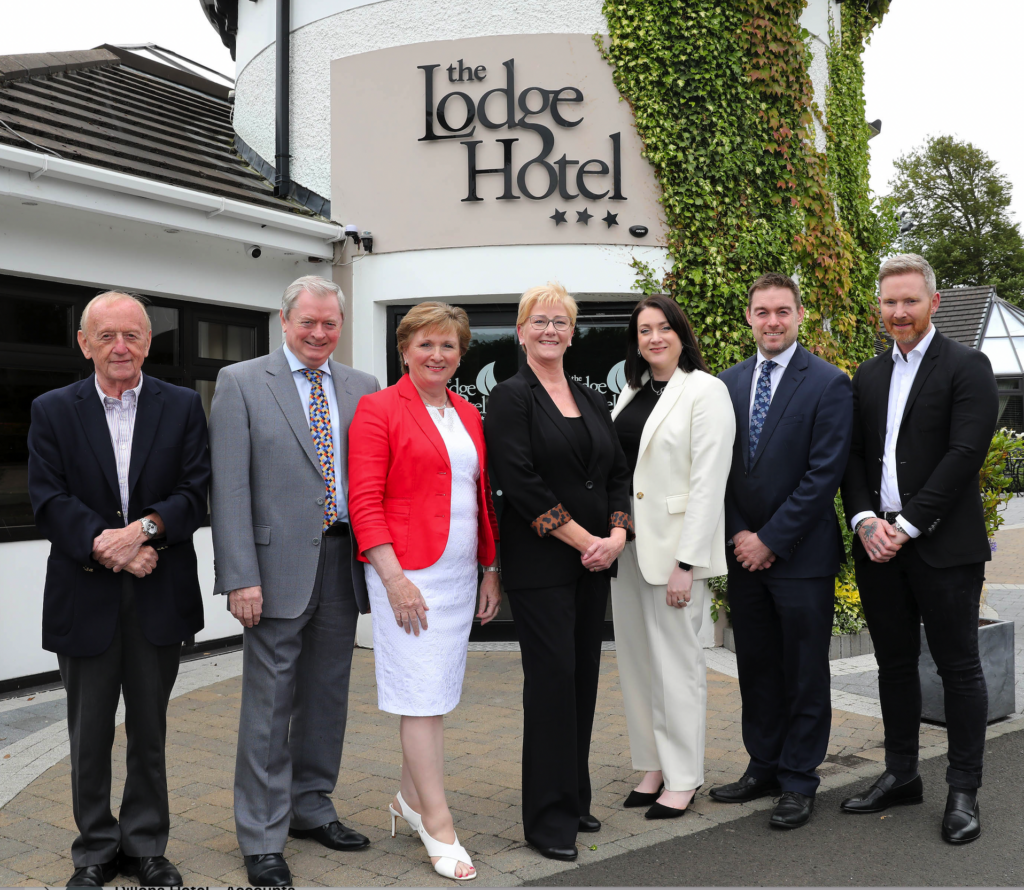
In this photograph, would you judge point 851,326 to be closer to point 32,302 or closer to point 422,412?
point 422,412

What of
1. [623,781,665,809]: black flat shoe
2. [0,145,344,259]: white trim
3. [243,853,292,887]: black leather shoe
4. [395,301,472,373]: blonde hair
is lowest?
[623,781,665,809]: black flat shoe

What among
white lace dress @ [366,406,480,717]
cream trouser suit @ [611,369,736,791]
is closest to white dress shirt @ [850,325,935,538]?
cream trouser suit @ [611,369,736,791]

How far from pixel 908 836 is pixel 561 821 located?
1.37 meters

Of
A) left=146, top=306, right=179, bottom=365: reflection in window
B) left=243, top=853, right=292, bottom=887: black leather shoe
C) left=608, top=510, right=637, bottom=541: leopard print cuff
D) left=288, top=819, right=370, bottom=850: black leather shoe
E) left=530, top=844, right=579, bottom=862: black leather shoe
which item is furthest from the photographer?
left=146, top=306, right=179, bottom=365: reflection in window

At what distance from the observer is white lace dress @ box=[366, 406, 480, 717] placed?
3.30 m

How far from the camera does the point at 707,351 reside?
6973 mm

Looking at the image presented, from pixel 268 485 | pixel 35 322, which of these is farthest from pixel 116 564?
pixel 35 322

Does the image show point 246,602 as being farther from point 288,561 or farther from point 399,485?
point 399,485

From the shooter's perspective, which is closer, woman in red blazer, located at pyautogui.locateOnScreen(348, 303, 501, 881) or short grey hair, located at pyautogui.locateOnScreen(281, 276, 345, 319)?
woman in red blazer, located at pyautogui.locateOnScreen(348, 303, 501, 881)

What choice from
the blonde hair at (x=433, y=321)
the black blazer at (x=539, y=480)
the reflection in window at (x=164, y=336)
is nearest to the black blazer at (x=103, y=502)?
the blonde hair at (x=433, y=321)

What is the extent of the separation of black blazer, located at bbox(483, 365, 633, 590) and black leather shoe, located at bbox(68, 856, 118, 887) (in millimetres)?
1701

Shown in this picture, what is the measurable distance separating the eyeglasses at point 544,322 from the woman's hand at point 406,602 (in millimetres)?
1087

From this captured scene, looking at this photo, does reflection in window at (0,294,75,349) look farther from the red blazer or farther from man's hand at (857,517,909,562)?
man's hand at (857,517,909,562)

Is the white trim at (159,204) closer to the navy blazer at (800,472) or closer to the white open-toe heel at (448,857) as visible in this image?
the navy blazer at (800,472)
